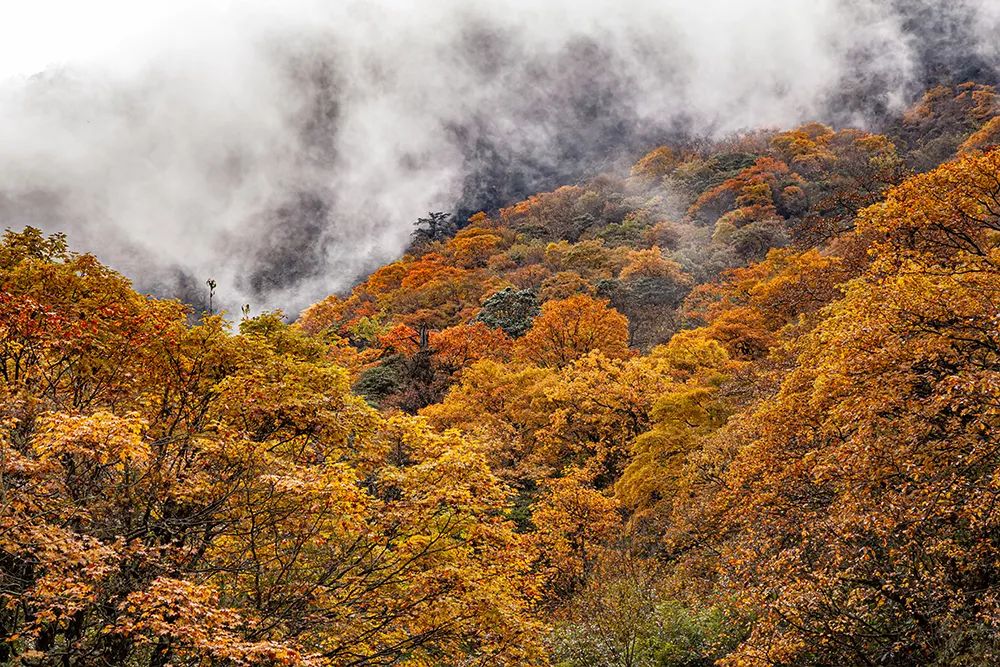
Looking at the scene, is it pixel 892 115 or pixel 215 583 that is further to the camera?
pixel 892 115

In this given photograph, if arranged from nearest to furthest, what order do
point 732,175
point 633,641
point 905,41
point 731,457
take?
point 633,641 → point 731,457 → point 732,175 → point 905,41

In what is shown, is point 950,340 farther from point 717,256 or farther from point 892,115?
point 892,115

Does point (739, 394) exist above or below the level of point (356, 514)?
above

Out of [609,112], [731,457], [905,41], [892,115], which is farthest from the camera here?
[609,112]

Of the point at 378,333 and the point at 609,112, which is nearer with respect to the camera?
the point at 378,333

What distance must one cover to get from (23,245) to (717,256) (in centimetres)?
6053

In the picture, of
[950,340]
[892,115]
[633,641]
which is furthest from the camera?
[892,115]

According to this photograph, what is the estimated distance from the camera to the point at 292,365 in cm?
1118

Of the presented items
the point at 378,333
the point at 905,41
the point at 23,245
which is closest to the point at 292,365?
the point at 23,245

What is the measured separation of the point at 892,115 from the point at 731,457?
10869cm

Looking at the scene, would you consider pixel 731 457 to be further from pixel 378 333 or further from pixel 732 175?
pixel 732 175

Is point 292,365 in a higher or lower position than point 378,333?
lower

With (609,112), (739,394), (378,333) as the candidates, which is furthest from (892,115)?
(739,394)

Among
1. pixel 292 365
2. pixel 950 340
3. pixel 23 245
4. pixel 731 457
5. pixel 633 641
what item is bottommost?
pixel 633 641
